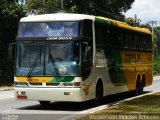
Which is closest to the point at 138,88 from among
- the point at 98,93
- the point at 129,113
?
the point at 98,93

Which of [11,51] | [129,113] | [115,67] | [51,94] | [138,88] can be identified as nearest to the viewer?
[129,113]

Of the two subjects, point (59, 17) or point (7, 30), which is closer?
point (59, 17)

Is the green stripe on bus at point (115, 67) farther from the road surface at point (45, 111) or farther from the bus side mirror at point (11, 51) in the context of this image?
the bus side mirror at point (11, 51)

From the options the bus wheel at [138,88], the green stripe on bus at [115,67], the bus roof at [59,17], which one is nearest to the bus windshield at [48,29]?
the bus roof at [59,17]

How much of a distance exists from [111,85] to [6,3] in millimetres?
27004

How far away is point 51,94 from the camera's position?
18812 millimetres

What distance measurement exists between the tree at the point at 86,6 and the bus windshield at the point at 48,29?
3887 cm

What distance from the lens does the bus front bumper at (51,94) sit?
18.7m

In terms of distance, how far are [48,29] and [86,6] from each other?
44.3m

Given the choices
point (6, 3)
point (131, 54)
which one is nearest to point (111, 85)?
point (131, 54)

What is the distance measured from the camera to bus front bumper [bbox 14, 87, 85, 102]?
1870cm

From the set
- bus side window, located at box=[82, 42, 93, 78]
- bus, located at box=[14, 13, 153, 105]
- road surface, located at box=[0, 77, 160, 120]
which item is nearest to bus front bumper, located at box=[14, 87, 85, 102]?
bus, located at box=[14, 13, 153, 105]

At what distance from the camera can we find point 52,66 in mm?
18938

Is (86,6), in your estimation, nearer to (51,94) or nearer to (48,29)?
(48,29)
